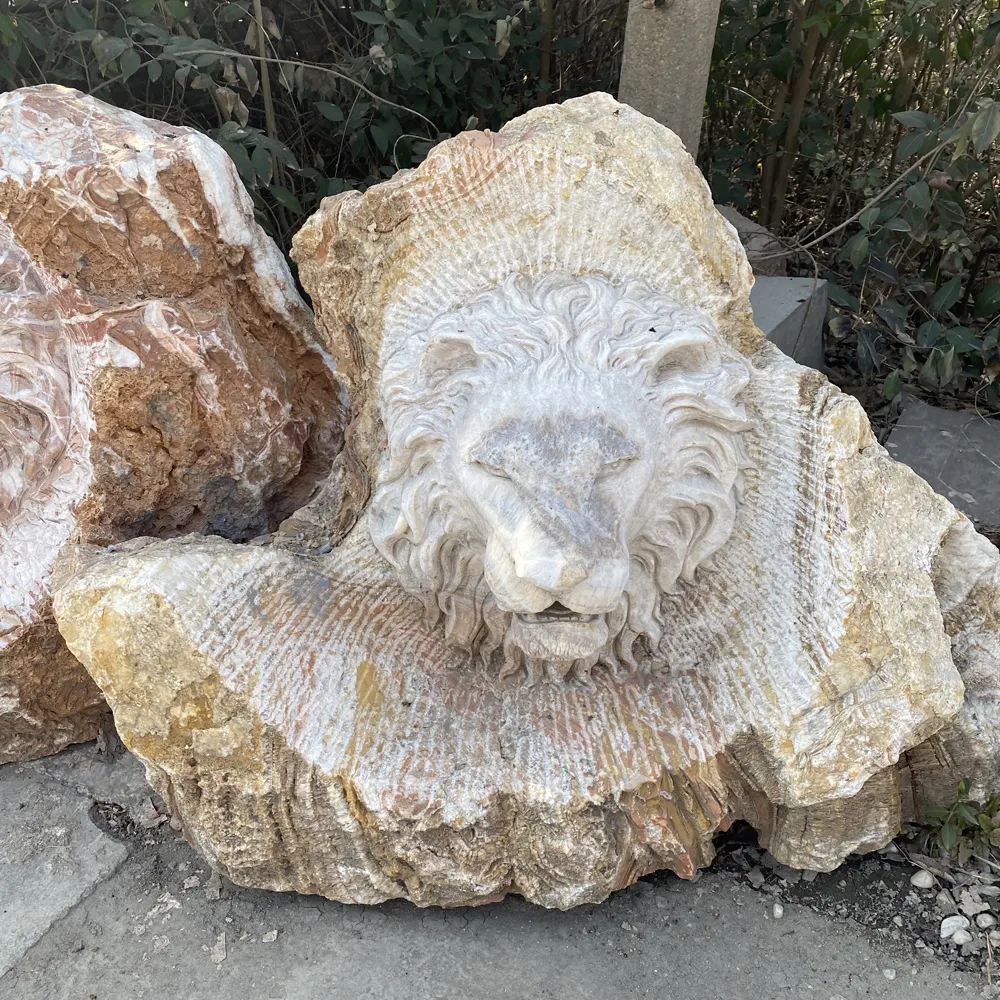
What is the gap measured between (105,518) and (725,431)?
1.18 m

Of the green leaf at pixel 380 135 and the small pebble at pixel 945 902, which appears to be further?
the green leaf at pixel 380 135

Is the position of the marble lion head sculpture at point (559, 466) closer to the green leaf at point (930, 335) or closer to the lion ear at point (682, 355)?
the lion ear at point (682, 355)

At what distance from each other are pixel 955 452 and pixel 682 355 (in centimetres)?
193

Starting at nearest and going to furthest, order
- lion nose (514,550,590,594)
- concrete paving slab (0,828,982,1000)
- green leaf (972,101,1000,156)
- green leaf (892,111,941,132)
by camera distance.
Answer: lion nose (514,550,590,594) → concrete paving slab (0,828,982,1000) → green leaf (972,101,1000,156) → green leaf (892,111,941,132)

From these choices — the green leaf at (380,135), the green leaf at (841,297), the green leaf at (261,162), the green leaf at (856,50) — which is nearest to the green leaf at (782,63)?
the green leaf at (856,50)

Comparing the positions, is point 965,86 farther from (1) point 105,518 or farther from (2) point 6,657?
(2) point 6,657

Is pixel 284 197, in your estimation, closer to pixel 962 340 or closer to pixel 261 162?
pixel 261 162

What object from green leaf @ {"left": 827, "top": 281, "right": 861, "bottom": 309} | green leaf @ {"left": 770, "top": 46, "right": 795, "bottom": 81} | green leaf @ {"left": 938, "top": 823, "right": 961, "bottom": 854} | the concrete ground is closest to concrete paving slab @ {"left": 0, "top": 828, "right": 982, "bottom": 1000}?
the concrete ground

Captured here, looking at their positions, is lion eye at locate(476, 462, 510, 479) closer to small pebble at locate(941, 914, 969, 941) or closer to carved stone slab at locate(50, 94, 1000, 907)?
carved stone slab at locate(50, 94, 1000, 907)

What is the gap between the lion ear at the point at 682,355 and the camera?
1.50 meters

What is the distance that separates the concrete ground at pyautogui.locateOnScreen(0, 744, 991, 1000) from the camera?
1648 millimetres

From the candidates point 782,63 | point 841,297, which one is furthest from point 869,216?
point 782,63

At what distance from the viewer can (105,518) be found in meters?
1.92

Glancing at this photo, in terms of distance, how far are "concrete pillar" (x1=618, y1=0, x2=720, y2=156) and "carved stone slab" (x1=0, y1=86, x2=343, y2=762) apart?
1.12 m
